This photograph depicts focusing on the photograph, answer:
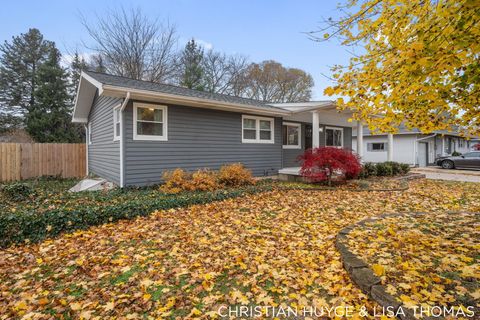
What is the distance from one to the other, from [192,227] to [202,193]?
2.35 metres

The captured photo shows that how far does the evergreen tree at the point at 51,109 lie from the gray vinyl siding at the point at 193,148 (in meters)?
16.1

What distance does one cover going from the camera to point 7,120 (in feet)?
69.1

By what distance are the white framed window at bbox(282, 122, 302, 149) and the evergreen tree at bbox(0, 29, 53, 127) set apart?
21413 millimetres

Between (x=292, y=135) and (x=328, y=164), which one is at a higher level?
(x=292, y=135)

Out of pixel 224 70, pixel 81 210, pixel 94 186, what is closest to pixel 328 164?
pixel 81 210

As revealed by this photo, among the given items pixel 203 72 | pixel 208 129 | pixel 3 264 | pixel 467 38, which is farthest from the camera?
pixel 203 72

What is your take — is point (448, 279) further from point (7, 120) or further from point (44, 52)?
point (44, 52)

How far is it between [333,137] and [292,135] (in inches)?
147

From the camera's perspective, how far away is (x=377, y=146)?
2098 centimetres

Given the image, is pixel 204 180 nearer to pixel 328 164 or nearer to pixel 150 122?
pixel 150 122

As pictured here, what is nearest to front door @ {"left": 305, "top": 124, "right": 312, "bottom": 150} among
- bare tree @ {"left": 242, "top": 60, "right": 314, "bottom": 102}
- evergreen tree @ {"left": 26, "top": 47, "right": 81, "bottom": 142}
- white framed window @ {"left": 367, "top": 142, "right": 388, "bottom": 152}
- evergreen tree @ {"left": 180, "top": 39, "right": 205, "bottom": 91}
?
white framed window @ {"left": 367, "top": 142, "right": 388, "bottom": 152}

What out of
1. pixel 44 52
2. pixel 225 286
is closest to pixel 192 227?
pixel 225 286

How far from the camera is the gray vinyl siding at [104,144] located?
336 inches

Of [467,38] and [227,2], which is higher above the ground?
[227,2]
